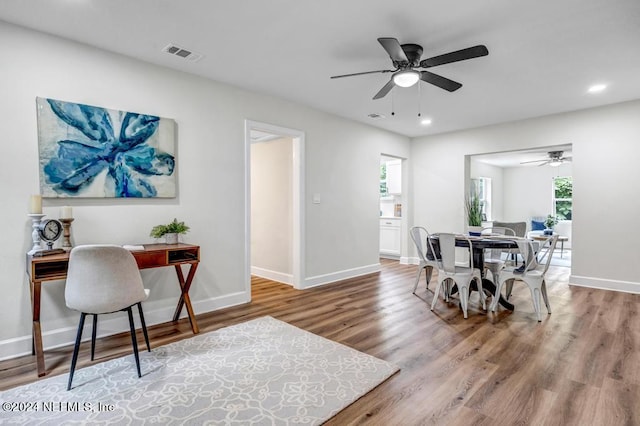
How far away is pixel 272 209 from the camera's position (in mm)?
5320

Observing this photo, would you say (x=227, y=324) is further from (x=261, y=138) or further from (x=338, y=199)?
(x=261, y=138)

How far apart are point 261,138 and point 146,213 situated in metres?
2.54

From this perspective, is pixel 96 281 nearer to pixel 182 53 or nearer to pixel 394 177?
pixel 182 53

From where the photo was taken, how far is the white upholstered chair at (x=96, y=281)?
6.91 ft

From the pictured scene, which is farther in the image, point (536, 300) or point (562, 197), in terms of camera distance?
point (562, 197)

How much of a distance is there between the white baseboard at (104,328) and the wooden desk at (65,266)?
9 cm

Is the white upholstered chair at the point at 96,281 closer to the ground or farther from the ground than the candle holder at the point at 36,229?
closer to the ground

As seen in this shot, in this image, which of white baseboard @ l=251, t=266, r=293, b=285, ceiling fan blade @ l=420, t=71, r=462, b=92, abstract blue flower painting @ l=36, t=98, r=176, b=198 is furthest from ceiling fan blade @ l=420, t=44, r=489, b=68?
white baseboard @ l=251, t=266, r=293, b=285

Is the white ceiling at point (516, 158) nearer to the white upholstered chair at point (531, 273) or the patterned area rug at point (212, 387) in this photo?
the white upholstered chair at point (531, 273)

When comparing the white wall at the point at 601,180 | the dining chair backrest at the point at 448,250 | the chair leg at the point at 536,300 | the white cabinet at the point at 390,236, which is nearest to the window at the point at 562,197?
the white wall at the point at 601,180

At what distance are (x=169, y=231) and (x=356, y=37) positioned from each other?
246cm

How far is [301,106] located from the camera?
4641 mm

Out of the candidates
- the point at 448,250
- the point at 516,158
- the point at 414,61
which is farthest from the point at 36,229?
the point at 516,158

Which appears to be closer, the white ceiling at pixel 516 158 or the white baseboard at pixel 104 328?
the white baseboard at pixel 104 328
